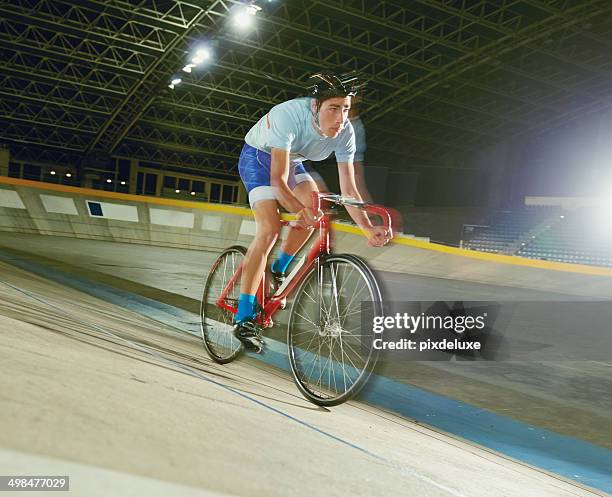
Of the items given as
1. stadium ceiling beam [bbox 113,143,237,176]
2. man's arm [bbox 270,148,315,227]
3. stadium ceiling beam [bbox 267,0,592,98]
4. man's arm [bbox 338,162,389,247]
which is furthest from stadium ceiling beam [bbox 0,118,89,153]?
man's arm [bbox 270,148,315,227]

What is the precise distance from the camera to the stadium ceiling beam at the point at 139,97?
24.5 metres

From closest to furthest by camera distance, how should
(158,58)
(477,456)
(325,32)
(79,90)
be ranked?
(477,456)
(325,32)
(158,58)
(79,90)

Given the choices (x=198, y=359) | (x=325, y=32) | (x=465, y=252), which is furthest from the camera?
(x=325, y=32)

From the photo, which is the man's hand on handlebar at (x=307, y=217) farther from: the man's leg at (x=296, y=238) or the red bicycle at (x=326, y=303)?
the man's leg at (x=296, y=238)

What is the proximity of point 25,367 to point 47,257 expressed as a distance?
28.6 feet

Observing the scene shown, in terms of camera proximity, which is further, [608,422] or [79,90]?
[79,90]

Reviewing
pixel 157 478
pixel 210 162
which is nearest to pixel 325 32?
pixel 210 162

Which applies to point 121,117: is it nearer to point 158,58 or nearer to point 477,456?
point 158,58

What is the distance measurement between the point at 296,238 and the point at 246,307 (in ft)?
1.79

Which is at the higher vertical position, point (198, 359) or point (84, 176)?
point (84, 176)

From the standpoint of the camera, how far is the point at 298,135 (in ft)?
10.3

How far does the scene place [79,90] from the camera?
97.1 feet

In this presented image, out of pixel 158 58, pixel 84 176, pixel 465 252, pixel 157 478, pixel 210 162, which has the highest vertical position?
pixel 158 58

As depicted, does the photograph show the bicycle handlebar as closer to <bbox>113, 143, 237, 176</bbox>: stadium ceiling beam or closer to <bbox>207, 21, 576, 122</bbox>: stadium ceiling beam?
<bbox>207, 21, 576, 122</bbox>: stadium ceiling beam
